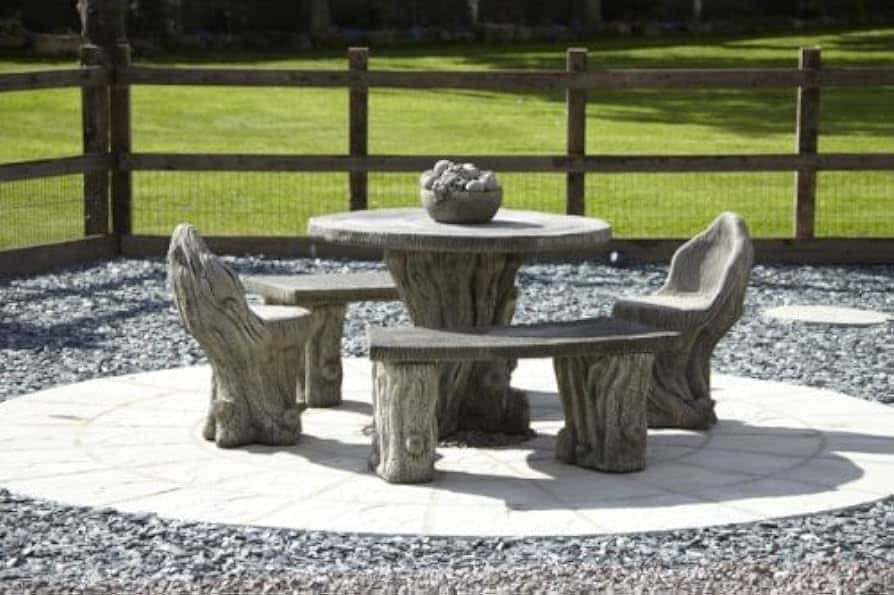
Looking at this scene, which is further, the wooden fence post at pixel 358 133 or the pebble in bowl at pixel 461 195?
the wooden fence post at pixel 358 133

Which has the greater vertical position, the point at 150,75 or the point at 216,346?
the point at 150,75

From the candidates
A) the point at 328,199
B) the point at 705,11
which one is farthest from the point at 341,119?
the point at 705,11

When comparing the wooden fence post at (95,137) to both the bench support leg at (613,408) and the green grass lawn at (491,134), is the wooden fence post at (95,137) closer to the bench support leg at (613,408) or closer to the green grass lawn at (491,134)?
the green grass lawn at (491,134)

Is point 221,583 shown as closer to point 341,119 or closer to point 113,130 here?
point 113,130

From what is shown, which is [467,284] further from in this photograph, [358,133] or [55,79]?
[55,79]

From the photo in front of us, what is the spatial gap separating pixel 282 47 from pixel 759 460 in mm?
22637

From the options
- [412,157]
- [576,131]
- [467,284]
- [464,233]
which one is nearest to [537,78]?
[576,131]

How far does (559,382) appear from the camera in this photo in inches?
313

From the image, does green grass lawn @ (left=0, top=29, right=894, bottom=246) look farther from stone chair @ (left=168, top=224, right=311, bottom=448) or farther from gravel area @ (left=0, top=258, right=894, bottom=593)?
gravel area @ (left=0, top=258, right=894, bottom=593)

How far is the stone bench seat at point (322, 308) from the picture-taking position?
354 inches

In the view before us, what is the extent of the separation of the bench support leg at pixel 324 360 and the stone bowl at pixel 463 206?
97 centimetres

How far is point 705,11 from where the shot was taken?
112ft

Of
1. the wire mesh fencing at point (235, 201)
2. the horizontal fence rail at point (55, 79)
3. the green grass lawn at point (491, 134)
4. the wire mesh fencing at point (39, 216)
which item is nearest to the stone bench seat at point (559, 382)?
the horizontal fence rail at point (55, 79)

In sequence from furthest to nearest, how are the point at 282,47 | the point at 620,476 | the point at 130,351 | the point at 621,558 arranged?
the point at 282,47 → the point at 130,351 → the point at 620,476 → the point at 621,558
